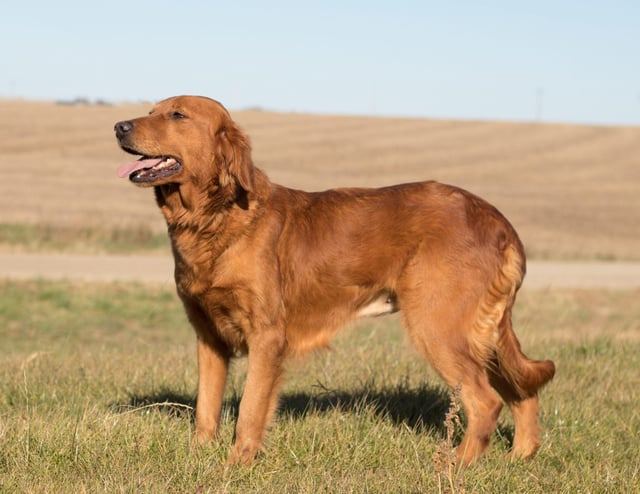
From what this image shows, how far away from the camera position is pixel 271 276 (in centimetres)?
487

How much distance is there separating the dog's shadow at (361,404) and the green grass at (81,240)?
1342 cm

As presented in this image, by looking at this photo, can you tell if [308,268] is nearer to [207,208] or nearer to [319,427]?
[207,208]

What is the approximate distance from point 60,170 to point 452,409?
33.6 meters

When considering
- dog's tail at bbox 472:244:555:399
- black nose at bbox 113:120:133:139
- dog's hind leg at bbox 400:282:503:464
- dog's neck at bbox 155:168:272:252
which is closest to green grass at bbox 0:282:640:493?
dog's hind leg at bbox 400:282:503:464

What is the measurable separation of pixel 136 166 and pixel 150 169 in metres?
0.07

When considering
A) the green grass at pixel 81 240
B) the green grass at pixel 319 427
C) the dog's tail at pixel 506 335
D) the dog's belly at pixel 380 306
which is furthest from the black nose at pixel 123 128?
the green grass at pixel 81 240

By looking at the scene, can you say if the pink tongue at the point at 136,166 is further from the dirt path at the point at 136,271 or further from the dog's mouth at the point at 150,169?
the dirt path at the point at 136,271

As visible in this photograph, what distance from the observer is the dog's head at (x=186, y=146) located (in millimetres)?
4730

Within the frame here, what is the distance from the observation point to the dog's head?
473cm

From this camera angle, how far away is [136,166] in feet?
15.6

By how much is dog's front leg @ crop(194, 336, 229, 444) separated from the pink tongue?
1057mm

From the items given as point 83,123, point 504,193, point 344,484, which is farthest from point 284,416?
point 83,123

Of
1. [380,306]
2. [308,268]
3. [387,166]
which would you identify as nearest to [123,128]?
[308,268]

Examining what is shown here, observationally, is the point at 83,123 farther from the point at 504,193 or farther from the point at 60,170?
the point at 504,193
